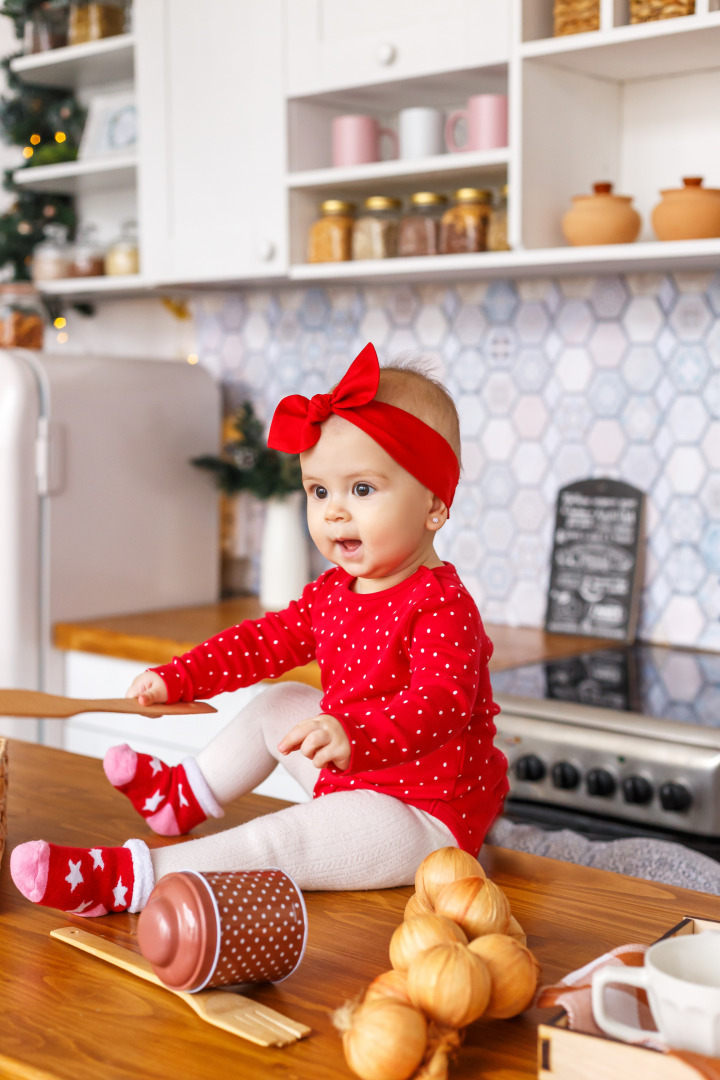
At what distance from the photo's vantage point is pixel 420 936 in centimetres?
70

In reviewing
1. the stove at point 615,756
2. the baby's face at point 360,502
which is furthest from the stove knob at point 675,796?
the baby's face at point 360,502

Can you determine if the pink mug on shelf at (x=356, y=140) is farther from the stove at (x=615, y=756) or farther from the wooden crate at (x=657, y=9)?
the stove at (x=615, y=756)

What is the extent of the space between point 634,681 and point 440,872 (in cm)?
115

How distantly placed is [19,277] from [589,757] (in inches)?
75.5

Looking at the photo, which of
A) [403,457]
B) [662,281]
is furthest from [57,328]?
[403,457]

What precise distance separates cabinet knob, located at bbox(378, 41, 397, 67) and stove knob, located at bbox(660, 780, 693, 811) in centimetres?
126

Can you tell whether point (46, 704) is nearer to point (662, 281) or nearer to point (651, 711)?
point (651, 711)

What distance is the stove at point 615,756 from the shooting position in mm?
1560

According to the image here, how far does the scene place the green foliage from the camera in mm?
2479

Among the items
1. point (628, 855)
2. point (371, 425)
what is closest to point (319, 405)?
point (371, 425)

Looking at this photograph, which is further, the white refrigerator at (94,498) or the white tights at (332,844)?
the white refrigerator at (94,498)

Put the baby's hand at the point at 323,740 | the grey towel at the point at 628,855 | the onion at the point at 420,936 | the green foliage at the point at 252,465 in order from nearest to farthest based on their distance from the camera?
the onion at the point at 420,936
the baby's hand at the point at 323,740
the grey towel at the point at 628,855
the green foliage at the point at 252,465

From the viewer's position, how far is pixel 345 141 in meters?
2.15

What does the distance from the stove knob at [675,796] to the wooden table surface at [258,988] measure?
551mm
